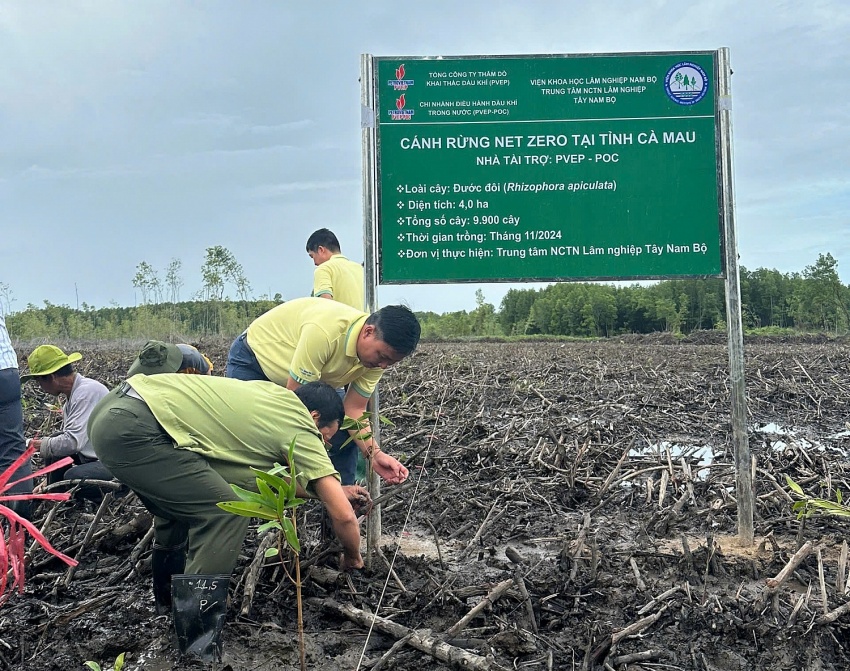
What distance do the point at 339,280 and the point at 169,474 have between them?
2.30 metres

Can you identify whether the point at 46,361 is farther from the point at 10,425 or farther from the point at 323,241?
the point at 323,241

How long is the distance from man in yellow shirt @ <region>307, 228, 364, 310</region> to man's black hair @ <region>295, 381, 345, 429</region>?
5.21ft

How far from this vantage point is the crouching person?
2.75 metres

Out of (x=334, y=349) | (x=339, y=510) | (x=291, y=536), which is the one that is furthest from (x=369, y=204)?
(x=291, y=536)

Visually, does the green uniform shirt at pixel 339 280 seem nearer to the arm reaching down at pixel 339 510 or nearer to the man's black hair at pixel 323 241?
the man's black hair at pixel 323 241

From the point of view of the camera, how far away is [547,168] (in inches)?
151

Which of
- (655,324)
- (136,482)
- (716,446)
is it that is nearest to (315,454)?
(136,482)

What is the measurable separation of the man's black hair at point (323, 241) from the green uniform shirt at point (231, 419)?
7.12ft

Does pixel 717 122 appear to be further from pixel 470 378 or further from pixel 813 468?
pixel 470 378

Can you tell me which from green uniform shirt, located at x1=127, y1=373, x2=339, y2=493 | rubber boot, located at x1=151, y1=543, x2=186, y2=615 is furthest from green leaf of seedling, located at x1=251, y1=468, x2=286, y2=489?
rubber boot, located at x1=151, y1=543, x2=186, y2=615

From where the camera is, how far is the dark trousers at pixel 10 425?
403cm

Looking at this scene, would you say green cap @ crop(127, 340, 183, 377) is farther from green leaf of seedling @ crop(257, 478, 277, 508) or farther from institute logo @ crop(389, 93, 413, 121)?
green leaf of seedling @ crop(257, 478, 277, 508)

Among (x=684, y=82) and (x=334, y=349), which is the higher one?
(x=684, y=82)

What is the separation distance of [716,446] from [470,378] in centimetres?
565
